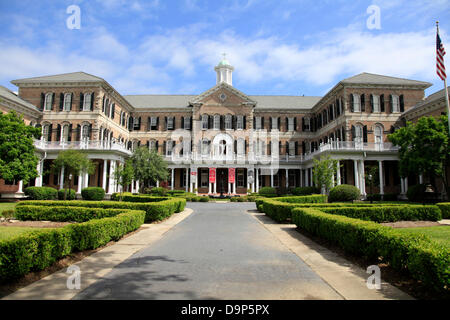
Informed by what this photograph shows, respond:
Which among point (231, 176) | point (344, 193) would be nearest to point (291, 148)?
point (231, 176)

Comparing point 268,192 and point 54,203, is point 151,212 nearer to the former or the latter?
point 54,203

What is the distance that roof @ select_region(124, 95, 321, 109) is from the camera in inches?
1710

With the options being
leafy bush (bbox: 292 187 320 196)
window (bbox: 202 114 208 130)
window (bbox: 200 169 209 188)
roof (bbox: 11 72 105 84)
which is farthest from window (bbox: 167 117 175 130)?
leafy bush (bbox: 292 187 320 196)

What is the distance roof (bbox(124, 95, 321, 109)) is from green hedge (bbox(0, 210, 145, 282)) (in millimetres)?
35821

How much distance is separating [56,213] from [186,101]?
113ft

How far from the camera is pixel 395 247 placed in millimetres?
5609

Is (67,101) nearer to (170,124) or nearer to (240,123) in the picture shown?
(170,124)

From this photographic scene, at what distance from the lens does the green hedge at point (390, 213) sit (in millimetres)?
12336

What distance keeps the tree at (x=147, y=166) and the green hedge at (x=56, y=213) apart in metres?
17.6

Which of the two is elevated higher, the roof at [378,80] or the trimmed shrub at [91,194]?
the roof at [378,80]

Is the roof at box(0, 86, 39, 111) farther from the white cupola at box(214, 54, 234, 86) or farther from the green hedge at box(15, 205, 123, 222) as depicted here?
the white cupola at box(214, 54, 234, 86)

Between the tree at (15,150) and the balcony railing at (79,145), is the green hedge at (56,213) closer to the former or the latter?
the tree at (15,150)

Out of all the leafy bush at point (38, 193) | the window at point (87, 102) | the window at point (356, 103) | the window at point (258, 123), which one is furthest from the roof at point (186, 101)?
the leafy bush at point (38, 193)

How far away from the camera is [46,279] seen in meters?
5.34
